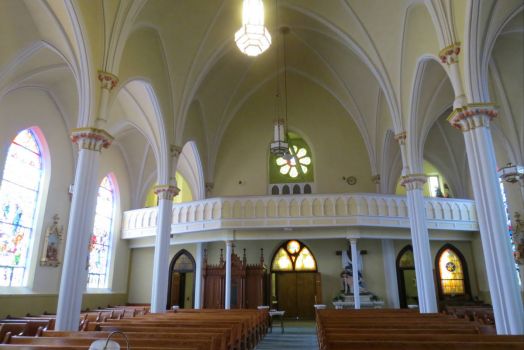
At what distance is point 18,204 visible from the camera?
14094mm

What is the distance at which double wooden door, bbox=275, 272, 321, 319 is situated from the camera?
19438mm

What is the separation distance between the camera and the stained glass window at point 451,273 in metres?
19.2

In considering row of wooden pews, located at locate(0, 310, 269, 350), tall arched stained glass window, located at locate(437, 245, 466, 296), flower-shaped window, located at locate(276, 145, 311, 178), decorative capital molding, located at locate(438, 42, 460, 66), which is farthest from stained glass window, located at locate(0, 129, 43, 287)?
tall arched stained glass window, located at locate(437, 245, 466, 296)

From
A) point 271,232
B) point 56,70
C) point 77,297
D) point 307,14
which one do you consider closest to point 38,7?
point 56,70

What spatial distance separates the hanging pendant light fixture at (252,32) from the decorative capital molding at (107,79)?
155 inches

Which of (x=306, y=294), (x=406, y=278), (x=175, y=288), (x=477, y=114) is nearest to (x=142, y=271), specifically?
(x=175, y=288)

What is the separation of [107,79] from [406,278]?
17.1 metres

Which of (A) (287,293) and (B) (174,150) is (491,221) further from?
(A) (287,293)

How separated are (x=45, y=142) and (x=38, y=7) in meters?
6.24

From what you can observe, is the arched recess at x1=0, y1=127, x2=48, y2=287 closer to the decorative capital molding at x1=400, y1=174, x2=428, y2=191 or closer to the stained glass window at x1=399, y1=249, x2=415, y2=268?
the decorative capital molding at x1=400, y1=174, x2=428, y2=191

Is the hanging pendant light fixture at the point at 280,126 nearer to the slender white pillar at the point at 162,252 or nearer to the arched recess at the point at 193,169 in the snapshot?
the slender white pillar at the point at 162,252

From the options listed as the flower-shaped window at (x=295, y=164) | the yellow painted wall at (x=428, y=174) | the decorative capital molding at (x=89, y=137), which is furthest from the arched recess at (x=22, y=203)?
the yellow painted wall at (x=428, y=174)

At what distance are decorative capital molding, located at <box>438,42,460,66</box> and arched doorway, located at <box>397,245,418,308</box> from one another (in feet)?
41.8

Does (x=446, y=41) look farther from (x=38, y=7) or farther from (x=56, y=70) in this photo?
(x=56, y=70)
